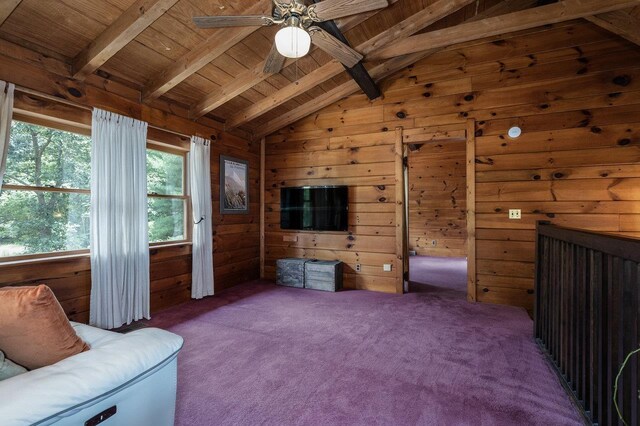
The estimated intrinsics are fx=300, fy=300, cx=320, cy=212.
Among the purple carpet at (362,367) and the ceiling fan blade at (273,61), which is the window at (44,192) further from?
the ceiling fan blade at (273,61)

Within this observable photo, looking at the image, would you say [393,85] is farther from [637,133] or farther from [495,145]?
[637,133]

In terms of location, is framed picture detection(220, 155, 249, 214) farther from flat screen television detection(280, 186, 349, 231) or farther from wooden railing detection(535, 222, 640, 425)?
wooden railing detection(535, 222, 640, 425)

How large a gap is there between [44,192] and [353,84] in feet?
12.0

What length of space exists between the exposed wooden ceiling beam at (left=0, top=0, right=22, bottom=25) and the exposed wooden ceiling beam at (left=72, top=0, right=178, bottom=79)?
1.66ft

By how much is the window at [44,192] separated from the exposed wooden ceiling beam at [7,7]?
813 mm

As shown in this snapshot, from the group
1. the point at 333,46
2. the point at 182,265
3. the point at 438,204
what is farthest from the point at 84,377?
the point at 438,204

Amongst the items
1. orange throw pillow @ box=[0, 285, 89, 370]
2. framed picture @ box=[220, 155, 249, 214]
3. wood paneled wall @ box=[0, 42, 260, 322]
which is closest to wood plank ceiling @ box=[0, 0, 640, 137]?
wood paneled wall @ box=[0, 42, 260, 322]

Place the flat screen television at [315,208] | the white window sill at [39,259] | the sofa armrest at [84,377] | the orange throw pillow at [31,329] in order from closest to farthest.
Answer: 1. the sofa armrest at [84,377]
2. the orange throw pillow at [31,329]
3. the white window sill at [39,259]
4. the flat screen television at [315,208]

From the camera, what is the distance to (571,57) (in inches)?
134

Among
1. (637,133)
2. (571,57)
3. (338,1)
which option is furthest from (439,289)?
(338,1)

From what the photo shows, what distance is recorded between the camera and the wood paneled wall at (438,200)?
7387mm

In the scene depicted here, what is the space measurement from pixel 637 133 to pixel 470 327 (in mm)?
2736

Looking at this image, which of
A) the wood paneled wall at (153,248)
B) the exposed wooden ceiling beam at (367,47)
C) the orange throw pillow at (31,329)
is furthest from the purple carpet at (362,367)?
the exposed wooden ceiling beam at (367,47)

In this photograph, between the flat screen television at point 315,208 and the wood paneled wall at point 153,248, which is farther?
the flat screen television at point 315,208
